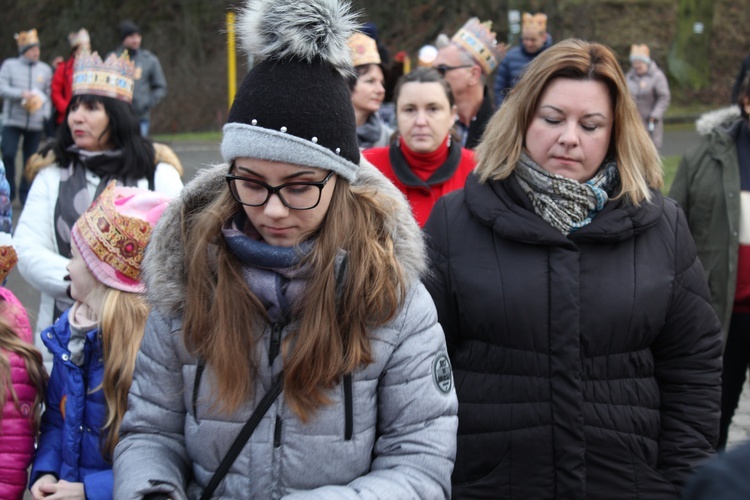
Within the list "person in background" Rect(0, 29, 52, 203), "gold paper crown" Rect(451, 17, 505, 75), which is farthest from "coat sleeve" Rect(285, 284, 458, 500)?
"person in background" Rect(0, 29, 52, 203)

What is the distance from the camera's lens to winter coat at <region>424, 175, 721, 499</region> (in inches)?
114

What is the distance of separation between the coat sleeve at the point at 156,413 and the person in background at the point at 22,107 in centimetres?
1115

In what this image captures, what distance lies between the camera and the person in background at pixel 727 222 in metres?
4.66

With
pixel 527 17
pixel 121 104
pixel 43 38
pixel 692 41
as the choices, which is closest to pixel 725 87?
pixel 692 41

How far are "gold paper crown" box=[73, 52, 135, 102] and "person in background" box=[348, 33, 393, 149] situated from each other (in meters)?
1.58

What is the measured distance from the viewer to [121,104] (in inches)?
199

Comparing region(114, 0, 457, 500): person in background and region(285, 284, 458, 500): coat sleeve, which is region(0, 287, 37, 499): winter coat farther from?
region(285, 284, 458, 500): coat sleeve

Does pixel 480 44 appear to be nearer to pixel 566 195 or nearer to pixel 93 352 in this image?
pixel 566 195

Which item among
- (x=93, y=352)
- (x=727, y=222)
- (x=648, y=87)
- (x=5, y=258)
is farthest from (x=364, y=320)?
(x=648, y=87)

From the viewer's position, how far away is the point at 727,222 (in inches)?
184

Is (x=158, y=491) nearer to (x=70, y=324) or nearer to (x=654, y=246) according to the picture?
(x=70, y=324)

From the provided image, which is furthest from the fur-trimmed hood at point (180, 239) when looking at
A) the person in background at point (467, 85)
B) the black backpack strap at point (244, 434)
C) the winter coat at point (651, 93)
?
the winter coat at point (651, 93)

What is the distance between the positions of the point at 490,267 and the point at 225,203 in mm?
874

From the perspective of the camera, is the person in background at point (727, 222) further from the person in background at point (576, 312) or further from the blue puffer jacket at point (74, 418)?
the blue puffer jacket at point (74, 418)
